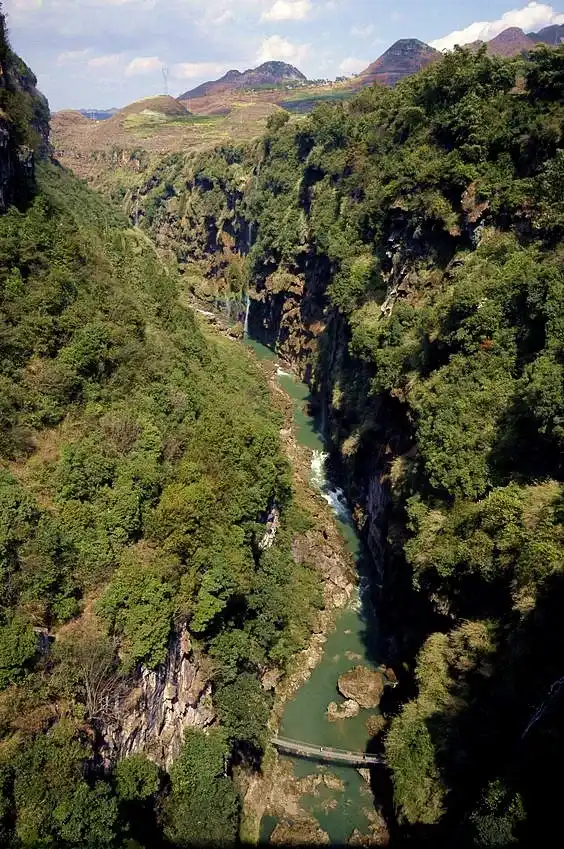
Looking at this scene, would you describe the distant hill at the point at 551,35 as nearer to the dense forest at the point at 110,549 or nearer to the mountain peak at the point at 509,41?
the mountain peak at the point at 509,41

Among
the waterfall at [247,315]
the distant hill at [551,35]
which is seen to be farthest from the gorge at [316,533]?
the distant hill at [551,35]

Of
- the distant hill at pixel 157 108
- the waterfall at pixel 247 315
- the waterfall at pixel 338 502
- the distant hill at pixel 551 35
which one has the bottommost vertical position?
the waterfall at pixel 338 502

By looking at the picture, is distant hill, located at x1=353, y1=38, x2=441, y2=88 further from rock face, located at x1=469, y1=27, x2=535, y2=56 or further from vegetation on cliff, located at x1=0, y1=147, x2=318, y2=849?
vegetation on cliff, located at x1=0, y1=147, x2=318, y2=849

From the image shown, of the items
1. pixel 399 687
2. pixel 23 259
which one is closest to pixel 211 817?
pixel 399 687

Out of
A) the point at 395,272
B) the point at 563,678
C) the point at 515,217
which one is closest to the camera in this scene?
the point at 563,678

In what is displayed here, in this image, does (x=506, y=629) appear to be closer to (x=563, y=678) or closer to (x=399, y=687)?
(x=563, y=678)

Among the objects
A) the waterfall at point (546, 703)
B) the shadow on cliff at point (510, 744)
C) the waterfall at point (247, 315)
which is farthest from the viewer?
the waterfall at point (247, 315)

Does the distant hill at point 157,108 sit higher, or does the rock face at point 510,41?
the rock face at point 510,41

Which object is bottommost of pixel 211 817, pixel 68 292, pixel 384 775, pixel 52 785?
pixel 384 775
